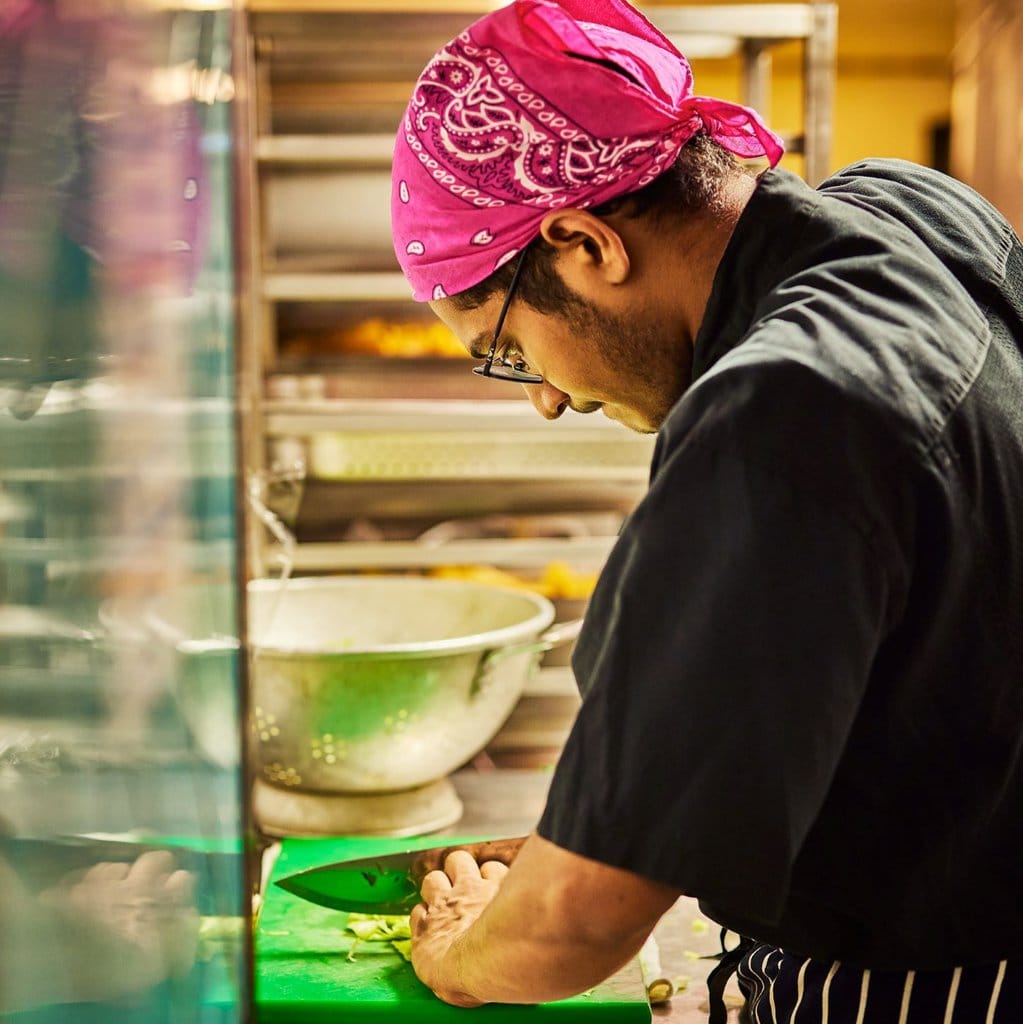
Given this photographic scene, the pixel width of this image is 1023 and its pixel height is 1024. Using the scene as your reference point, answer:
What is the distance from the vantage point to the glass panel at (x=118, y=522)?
439 mm

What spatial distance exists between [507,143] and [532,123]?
0.08 feet

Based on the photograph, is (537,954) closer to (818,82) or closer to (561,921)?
(561,921)

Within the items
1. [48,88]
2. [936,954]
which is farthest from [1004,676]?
[48,88]

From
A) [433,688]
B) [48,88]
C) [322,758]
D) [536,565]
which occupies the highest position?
[48,88]

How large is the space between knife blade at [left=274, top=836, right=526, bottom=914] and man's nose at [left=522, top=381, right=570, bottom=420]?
0.50 metres

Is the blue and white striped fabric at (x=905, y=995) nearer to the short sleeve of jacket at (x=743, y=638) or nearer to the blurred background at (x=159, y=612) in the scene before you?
the short sleeve of jacket at (x=743, y=638)

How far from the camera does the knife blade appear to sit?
130 cm

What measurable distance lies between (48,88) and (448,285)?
2.02 ft

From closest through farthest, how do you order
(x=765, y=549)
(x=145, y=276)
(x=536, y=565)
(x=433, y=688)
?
(x=145, y=276), (x=765, y=549), (x=433, y=688), (x=536, y=565)

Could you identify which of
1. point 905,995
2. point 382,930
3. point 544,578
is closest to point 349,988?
point 382,930

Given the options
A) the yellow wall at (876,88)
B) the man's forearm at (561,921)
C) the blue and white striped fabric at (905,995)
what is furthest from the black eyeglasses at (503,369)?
the yellow wall at (876,88)

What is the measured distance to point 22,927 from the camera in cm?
44

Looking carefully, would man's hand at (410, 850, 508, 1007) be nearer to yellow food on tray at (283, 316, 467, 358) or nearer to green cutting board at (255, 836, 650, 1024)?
green cutting board at (255, 836, 650, 1024)

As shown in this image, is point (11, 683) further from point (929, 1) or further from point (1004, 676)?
point (929, 1)
